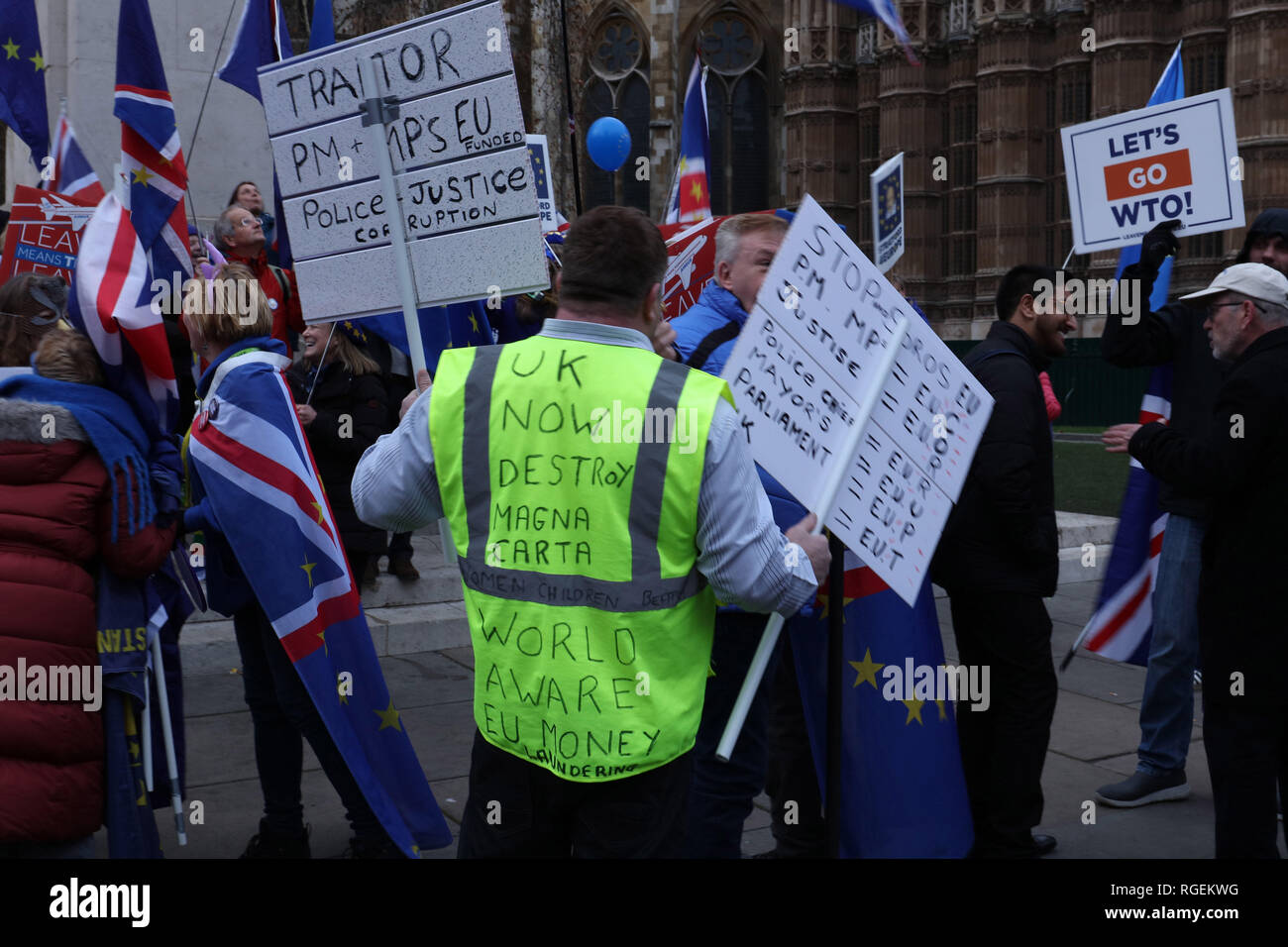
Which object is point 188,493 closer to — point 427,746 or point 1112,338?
point 427,746

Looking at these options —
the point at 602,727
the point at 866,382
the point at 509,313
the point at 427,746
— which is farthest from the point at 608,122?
the point at 602,727

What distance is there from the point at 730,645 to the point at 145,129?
396cm

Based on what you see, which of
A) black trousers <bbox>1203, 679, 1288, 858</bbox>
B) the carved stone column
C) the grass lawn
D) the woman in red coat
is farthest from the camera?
the carved stone column

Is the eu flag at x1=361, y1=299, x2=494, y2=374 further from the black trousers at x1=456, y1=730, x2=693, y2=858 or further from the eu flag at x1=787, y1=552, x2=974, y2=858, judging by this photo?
the black trousers at x1=456, y1=730, x2=693, y2=858

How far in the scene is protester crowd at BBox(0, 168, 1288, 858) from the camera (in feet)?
7.72

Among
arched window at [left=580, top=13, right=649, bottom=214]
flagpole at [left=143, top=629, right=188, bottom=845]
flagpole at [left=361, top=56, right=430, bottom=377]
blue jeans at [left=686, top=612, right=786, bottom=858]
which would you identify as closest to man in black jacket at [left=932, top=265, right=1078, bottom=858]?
blue jeans at [left=686, top=612, right=786, bottom=858]

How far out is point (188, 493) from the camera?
14.1 ft

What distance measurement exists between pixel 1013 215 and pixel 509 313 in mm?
24868

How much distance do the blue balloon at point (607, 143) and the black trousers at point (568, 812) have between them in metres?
9.22

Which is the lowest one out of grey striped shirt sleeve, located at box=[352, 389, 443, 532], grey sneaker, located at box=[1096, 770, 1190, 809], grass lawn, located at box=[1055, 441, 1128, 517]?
grey sneaker, located at box=[1096, 770, 1190, 809]

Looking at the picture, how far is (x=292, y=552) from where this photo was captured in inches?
151

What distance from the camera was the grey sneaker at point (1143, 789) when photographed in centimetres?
470

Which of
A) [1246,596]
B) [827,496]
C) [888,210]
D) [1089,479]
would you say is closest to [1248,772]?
[1246,596]

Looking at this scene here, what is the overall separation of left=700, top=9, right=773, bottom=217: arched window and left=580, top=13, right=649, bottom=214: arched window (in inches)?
54.2
